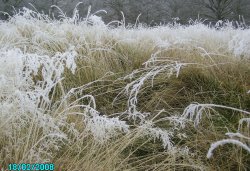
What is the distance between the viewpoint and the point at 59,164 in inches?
A: 43.5

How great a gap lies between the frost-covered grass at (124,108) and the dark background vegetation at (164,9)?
1355 cm

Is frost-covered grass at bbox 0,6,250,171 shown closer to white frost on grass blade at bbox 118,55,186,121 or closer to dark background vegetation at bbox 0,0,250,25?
white frost on grass blade at bbox 118,55,186,121

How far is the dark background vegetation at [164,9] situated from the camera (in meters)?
15.6

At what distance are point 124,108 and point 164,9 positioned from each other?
16.0m

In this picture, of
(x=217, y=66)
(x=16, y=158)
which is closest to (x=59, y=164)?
(x=16, y=158)

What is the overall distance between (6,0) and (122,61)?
14.5 meters

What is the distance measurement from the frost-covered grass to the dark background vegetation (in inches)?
534

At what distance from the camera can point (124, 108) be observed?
175cm

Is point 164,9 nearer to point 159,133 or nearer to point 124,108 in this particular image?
point 124,108

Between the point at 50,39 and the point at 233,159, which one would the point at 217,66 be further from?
the point at 50,39

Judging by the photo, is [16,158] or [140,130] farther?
[140,130]

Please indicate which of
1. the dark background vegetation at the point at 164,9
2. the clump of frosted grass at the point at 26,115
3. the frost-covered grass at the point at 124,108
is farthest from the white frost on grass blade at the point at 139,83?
the dark background vegetation at the point at 164,9
